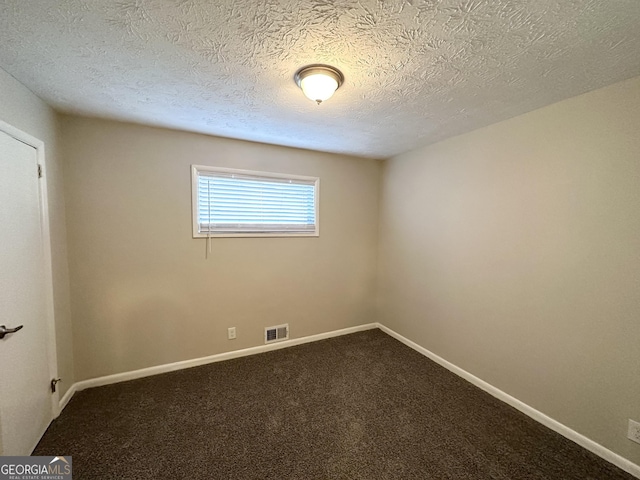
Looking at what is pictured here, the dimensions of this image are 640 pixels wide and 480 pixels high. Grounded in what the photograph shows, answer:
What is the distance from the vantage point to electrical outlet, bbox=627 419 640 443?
1.43 metres

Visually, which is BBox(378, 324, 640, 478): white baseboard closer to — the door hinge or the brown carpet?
the brown carpet

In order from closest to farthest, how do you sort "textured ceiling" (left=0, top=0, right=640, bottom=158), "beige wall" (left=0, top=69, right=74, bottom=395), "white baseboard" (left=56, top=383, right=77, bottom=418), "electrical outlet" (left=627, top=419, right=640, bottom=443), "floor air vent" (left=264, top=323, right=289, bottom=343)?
"textured ceiling" (left=0, top=0, right=640, bottom=158), "electrical outlet" (left=627, top=419, right=640, bottom=443), "beige wall" (left=0, top=69, right=74, bottom=395), "white baseboard" (left=56, top=383, right=77, bottom=418), "floor air vent" (left=264, top=323, right=289, bottom=343)

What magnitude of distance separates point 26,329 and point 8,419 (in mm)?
480

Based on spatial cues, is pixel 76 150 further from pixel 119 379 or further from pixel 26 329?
pixel 119 379

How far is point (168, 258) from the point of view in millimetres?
2375

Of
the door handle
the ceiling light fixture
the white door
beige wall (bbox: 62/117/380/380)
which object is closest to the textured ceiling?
the ceiling light fixture

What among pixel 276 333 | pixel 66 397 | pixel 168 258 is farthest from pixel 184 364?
pixel 168 258

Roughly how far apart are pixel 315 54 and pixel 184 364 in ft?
9.49

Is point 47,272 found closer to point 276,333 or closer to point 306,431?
point 276,333

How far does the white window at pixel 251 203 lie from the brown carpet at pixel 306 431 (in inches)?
58.2

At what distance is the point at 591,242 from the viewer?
1595mm

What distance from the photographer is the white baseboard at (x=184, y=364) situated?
2.13 metres

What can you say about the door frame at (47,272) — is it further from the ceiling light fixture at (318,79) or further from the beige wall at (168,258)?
the ceiling light fixture at (318,79)

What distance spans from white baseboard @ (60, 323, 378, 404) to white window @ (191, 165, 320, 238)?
130cm
